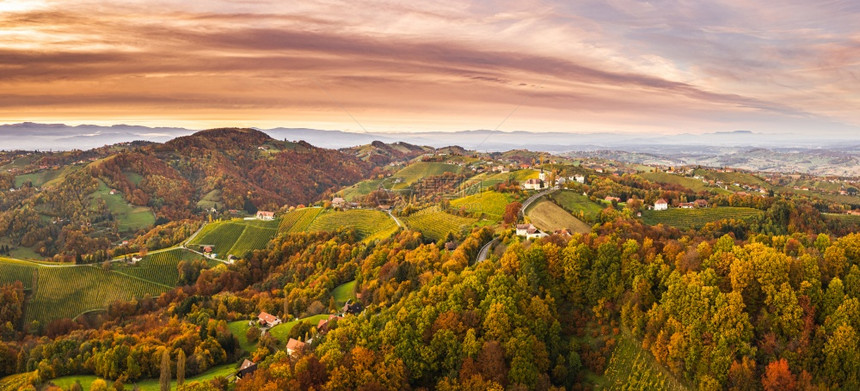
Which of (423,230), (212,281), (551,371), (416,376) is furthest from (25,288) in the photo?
(551,371)

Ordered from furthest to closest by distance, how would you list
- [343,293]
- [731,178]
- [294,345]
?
[731,178]
[343,293]
[294,345]

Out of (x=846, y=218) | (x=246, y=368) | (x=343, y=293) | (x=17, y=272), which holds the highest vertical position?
(x=846, y=218)

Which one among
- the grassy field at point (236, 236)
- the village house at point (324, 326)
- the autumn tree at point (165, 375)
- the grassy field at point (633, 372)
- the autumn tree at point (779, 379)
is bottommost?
the grassy field at point (236, 236)

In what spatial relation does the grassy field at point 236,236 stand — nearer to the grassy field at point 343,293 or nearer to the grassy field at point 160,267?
the grassy field at point 160,267

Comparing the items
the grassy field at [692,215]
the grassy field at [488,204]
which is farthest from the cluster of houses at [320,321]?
the grassy field at [692,215]

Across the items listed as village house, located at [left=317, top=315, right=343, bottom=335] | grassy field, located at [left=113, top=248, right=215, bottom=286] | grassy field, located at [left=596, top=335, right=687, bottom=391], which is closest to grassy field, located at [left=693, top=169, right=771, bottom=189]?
grassy field, located at [left=596, top=335, right=687, bottom=391]

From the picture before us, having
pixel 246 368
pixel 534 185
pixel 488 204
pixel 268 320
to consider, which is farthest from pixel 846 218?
pixel 246 368

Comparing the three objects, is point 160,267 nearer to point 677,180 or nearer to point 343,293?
point 343,293
